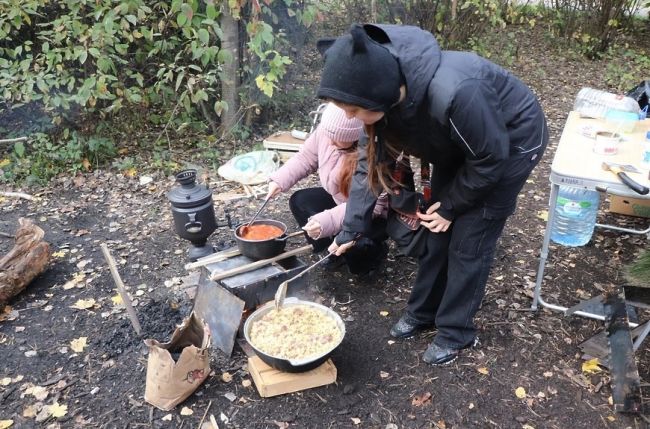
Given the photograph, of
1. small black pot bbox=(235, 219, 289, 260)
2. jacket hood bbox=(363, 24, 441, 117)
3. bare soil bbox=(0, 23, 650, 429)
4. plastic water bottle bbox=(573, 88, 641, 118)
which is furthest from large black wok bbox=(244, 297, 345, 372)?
plastic water bottle bbox=(573, 88, 641, 118)

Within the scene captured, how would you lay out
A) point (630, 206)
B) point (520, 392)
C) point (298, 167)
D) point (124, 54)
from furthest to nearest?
point (124, 54), point (630, 206), point (298, 167), point (520, 392)

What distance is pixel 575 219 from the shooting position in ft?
13.6

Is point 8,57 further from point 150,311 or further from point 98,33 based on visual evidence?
point 150,311

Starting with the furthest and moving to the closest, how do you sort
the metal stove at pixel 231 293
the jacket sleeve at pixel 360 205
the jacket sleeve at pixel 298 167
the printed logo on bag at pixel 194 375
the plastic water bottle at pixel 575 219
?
the plastic water bottle at pixel 575 219, the jacket sleeve at pixel 298 167, the metal stove at pixel 231 293, the jacket sleeve at pixel 360 205, the printed logo on bag at pixel 194 375

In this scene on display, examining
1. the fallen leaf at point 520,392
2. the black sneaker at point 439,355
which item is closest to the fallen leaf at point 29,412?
the black sneaker at point 439,355

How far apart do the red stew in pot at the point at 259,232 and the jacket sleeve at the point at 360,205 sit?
20.8 inches

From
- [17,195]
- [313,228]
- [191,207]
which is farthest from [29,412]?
[17,195]

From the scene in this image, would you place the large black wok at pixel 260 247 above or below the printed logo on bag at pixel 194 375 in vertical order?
above

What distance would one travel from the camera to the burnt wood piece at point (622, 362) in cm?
261

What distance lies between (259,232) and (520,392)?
1824mm

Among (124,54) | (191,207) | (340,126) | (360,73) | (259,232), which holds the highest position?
(360,73)

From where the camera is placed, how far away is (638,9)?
934cm

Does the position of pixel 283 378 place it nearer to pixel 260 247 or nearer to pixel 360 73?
pixel 260 247

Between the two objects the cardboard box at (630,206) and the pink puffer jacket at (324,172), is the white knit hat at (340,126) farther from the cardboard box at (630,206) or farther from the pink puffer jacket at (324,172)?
the cardboard box at (630,206)
